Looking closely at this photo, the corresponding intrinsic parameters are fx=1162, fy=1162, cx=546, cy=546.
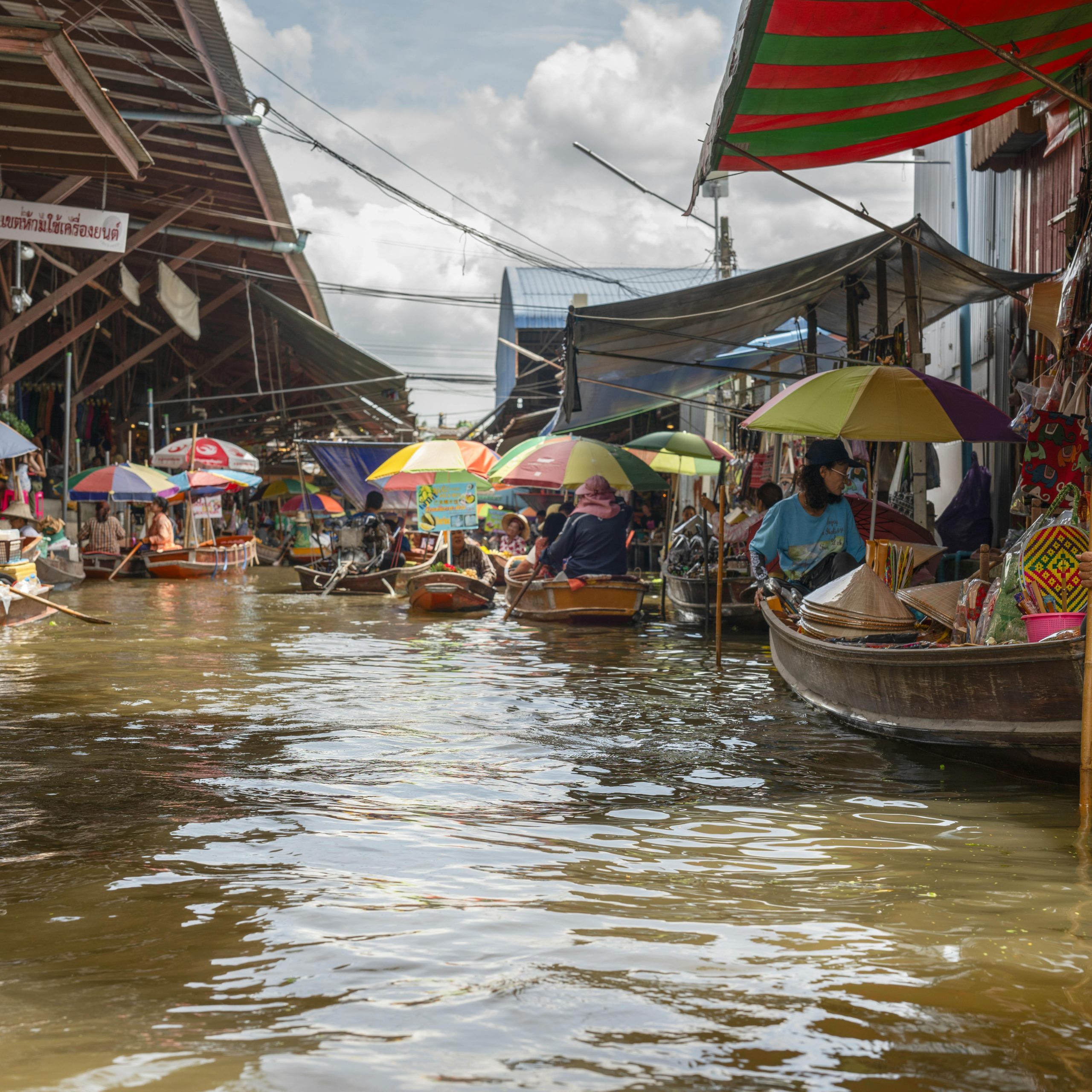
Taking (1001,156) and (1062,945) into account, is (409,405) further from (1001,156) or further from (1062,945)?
(1062,945)

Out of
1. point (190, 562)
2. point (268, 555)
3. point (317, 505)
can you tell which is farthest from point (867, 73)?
point (317, 505)

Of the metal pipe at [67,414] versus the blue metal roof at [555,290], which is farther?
the blue metal roof at [555,290]

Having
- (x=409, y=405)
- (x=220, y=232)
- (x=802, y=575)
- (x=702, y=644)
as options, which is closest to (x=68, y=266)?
(x=220, y=232)

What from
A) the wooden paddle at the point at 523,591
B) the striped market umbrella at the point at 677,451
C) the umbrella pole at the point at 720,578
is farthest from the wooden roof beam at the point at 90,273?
the umbrella pole at the point at 720,578

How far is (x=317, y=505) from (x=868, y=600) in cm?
2783

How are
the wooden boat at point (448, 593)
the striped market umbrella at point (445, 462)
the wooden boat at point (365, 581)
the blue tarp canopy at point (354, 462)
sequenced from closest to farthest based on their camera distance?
the wooden boat at point (448, 593)
the striped market umbrella at point (445, 462)
the wooden boat at point (365, 581)
the blue tarp canopy at point (354, 462)

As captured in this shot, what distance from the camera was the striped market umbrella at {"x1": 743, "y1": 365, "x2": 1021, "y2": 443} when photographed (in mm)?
7184

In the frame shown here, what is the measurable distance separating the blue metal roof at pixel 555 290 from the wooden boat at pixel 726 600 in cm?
2002

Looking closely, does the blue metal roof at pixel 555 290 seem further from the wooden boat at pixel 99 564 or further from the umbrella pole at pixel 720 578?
the umbrella pole at pixel 720 578

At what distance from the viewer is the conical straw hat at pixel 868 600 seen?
6.12m

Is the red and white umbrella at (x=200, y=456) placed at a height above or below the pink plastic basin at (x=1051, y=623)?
above

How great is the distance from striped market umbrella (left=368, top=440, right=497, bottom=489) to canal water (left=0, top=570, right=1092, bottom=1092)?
906cm

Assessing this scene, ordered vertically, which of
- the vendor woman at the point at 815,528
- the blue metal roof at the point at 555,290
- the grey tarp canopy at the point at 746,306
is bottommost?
the vendor woman at the point at 815,528

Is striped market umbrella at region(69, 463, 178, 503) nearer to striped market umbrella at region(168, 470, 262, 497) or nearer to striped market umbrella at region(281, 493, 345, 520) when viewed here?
striped market umbrella at region(168, 470, 262, 497)
